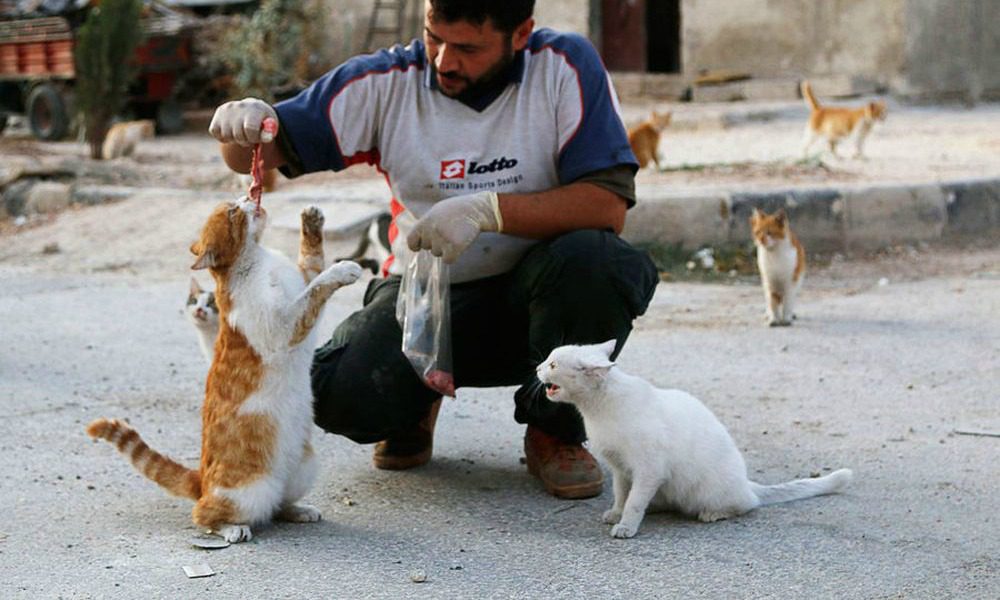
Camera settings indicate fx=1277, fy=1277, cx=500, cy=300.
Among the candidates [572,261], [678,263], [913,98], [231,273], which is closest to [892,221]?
[678,263]

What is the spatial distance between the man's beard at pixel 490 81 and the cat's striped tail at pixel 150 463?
119cm

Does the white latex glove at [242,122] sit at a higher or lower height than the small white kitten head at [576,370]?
higher

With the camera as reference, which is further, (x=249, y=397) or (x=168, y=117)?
(x=168, y=117)

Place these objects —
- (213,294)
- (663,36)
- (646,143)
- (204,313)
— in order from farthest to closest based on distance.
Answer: (663,36)
(646,143)
(213,294)
(204,313)

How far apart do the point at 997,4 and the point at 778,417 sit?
39.7ft

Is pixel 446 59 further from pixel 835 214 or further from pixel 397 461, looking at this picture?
pixel 835 214

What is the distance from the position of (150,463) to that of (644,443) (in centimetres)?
122

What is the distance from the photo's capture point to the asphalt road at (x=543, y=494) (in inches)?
110

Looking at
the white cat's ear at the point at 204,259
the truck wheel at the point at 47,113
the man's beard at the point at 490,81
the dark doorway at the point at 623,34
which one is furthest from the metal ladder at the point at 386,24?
the white cat's ear at the point at 204,259

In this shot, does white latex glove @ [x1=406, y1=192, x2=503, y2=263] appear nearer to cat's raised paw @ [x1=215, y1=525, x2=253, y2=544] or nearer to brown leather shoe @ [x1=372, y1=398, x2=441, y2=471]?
brown leather shoe @ [x1=372, y1=398, x2=441, y2=471]

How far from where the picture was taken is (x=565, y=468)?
3.41m

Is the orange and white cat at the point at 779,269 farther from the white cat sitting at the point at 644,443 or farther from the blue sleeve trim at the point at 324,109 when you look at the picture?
the blue sleeve trim at the point at 324,109

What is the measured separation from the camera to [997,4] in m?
14.7

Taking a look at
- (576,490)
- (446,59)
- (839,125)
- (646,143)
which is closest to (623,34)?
(839,125)
